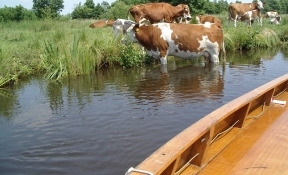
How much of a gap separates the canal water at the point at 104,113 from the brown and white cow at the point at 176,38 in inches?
27.9

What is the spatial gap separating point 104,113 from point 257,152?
11.2 feet

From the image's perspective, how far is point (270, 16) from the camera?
3453 centimetres

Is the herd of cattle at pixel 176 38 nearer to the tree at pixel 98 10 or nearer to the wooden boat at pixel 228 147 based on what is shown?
the wooden boat at pixel 228 147

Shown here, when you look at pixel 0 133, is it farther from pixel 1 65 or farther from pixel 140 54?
pixel 140 54

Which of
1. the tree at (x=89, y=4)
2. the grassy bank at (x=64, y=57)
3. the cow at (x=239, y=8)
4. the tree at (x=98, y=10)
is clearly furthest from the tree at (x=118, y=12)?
the tree at (x=89, y=4)

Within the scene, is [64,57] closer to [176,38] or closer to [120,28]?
[120,28]

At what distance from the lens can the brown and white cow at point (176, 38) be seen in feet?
34.8

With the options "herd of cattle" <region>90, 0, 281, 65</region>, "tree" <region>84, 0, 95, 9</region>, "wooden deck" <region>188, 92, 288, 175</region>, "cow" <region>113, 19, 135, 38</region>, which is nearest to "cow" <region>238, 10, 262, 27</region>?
"herd of cattle" <region>90, 0, 281, 65</region>

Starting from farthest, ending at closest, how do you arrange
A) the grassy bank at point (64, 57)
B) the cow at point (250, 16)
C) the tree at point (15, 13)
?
the tree at point (15, 13) → the cow at point (250, 16) → the grassy bank at point (64, 57)

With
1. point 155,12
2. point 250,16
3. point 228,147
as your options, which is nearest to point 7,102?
point 228,147

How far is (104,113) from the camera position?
6.04 m

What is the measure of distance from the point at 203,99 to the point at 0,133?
3713mm

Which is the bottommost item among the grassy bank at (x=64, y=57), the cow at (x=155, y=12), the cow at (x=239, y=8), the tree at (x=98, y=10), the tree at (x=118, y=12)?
the grassy bank at (x=64, y=57)

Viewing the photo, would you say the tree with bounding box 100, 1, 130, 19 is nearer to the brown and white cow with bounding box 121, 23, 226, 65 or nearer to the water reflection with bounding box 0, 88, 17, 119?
the brown and white cow with bounding box 121, 23, 226, 65
